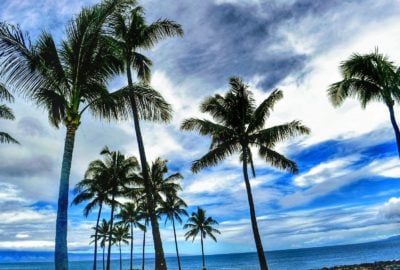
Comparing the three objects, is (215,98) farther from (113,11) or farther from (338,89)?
(113,11)

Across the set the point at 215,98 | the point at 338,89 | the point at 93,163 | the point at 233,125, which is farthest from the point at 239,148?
the point at 93,163

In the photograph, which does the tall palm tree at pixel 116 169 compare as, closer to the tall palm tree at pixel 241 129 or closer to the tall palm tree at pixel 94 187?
the tall palm tree at pixel 94 187

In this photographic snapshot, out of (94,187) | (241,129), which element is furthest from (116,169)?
(241,129)

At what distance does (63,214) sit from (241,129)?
13619 mm

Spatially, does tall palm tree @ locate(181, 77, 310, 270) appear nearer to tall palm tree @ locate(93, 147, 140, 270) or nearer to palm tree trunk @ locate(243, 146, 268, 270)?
palm tree trunk @ locate(243, 146, 268, 270)

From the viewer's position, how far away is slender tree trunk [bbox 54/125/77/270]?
26.0ft

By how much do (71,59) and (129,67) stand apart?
7.96 meters

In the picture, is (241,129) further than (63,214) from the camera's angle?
Yes

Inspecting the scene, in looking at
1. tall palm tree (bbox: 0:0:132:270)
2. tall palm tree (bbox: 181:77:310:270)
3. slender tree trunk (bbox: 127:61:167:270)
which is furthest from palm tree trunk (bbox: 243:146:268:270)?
tall palm tree (bbox: 0:0:132:270)

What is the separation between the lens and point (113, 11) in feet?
32.7

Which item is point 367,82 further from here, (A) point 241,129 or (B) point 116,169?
(B) point 116,169

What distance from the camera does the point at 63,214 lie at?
8.28m

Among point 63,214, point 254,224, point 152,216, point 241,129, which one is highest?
point 241,129

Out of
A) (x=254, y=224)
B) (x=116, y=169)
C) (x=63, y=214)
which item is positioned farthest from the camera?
(x=116, y=169)
